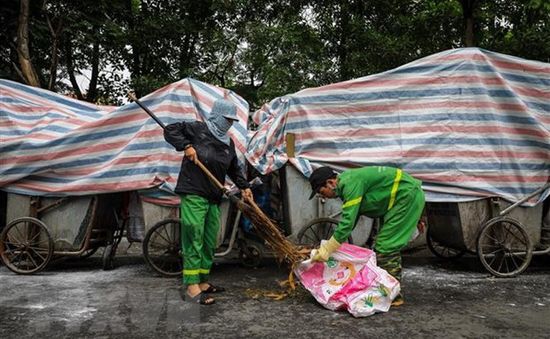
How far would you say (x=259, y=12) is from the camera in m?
13.8

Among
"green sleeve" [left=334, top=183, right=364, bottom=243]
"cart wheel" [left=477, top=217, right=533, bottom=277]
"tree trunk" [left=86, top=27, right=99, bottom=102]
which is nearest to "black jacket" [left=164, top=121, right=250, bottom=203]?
"green sleeve" [left=334, top=183, right=364, bottom=243]

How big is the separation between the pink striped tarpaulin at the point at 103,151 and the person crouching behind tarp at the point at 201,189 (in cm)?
80

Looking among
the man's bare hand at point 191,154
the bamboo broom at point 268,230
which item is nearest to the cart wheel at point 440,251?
the bamboo broom at point 268,230

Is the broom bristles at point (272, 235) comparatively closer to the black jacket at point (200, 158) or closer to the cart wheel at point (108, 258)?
the black jacket at point (200, 158)

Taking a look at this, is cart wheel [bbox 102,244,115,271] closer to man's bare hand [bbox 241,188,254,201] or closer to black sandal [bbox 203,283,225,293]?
black sandal [bbox 203,283,225,293]

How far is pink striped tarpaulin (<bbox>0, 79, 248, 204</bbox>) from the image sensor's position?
577 centimetres

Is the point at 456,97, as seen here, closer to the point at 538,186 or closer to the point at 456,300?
the point at 538,186

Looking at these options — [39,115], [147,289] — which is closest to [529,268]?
[147,289]

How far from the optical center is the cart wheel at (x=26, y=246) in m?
5.78

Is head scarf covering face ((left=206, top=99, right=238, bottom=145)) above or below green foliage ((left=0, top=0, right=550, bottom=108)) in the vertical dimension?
below

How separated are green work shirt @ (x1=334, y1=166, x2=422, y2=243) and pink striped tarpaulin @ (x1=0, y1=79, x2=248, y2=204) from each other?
1.79m

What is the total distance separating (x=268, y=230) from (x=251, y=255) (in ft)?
3.63

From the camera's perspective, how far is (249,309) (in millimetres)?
4605

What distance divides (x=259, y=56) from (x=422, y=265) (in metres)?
7.99
